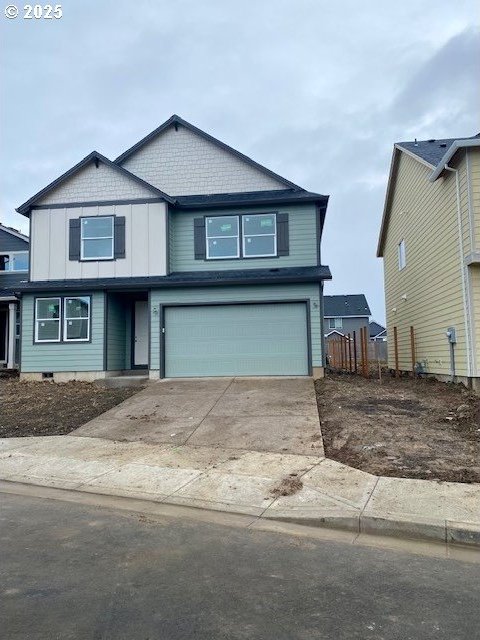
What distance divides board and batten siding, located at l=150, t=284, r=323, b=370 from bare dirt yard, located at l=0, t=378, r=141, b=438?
2.29 metres

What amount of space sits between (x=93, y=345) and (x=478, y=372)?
414 inches

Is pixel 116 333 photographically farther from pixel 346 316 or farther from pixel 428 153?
pixel 346 316

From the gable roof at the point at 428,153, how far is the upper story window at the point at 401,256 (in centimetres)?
231

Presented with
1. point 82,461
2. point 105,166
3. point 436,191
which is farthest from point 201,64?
point 82,461

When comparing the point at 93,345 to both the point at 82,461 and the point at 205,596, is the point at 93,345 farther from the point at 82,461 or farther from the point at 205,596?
the point at 205,596

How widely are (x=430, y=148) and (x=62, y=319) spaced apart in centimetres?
1261

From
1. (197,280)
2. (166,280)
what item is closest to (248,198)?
(197,280)

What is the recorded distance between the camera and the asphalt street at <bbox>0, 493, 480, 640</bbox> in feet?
9.64

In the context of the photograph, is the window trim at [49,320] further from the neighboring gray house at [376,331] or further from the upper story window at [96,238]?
the neighboring gray house at [376,331]

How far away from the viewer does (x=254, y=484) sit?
239 inches

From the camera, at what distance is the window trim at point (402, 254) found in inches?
692

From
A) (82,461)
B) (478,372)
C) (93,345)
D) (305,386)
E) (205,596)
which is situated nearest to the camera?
(205,596)

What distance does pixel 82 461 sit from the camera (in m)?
7.36

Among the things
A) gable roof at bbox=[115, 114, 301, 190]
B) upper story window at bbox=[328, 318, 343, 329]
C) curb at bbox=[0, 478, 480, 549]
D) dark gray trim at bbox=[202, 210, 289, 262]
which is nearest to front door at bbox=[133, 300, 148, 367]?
dark gray trim at bbox=[202, 210, 289, 262]
